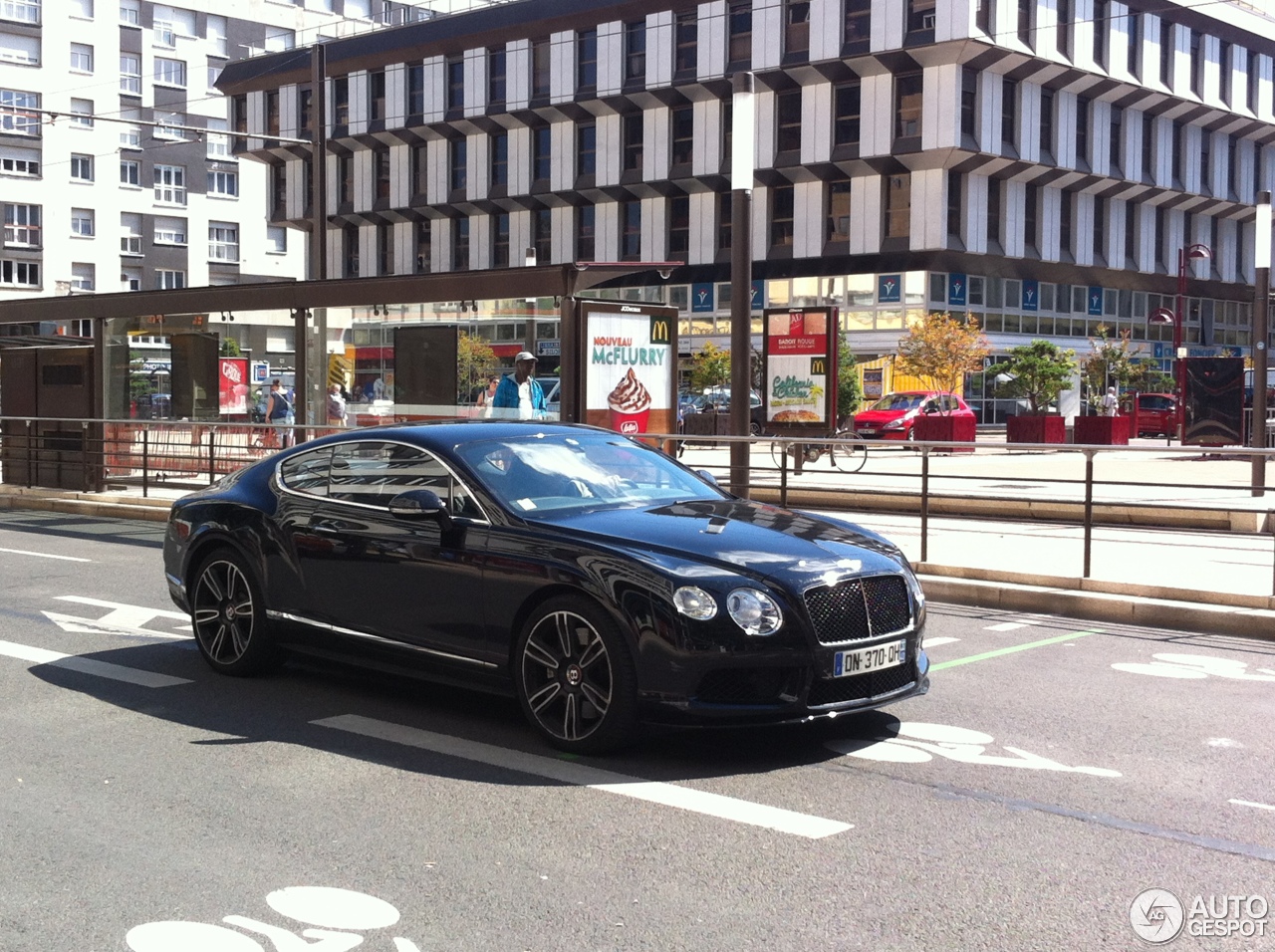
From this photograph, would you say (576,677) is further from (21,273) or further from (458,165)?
(21,273)

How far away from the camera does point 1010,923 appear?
4328mm

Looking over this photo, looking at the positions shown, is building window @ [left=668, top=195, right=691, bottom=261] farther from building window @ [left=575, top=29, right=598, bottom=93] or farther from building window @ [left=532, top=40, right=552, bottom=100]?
building window @ [left=532, top=40, right=552, bottom=100]

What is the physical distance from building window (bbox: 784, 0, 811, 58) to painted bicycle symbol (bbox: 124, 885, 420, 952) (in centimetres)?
5372

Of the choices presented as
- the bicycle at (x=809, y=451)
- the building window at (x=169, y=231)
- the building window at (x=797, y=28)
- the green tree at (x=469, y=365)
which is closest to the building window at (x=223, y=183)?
the building window at (x=169, y=231)

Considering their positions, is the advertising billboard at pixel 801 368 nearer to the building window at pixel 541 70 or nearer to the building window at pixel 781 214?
the building window at pixel 781 214

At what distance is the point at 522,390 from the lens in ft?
51.4

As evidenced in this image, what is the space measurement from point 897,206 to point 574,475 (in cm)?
5009

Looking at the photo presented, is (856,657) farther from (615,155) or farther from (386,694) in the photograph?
(615,155)

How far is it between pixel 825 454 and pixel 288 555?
9.11 m

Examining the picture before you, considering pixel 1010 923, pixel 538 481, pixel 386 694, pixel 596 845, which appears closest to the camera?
pixel 1010 923

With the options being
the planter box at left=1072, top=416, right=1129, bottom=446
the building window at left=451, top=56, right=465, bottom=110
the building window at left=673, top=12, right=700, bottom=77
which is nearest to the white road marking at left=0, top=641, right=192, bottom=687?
the planter box at left=1072, top=416, right=1129, bottom=446

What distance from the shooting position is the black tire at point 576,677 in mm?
6133

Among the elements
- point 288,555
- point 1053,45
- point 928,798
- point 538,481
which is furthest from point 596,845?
point 1053,45

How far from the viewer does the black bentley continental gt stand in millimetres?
6066
